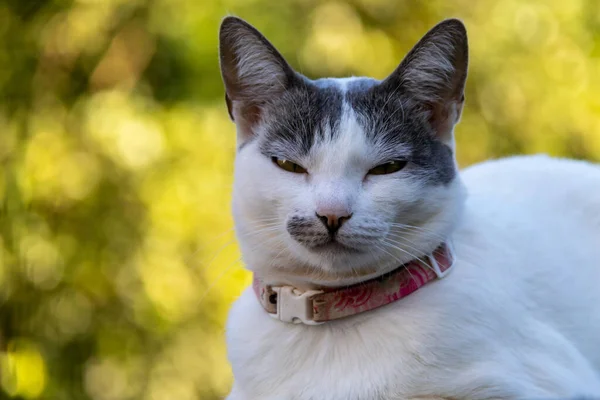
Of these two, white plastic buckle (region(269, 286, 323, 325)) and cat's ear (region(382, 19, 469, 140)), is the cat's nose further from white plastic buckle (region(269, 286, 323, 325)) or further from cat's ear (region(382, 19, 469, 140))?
cat's ear (region(382, 19, 469, 140))

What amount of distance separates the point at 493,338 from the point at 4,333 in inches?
88.5

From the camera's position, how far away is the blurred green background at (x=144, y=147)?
2.94 metres

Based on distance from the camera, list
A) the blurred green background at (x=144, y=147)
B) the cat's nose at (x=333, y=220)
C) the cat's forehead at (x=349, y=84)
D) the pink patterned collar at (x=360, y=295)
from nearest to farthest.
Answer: the cat's nose at (x=333, y=220) < the pink patterned collar at (x=360, y=295) < the cat's forehead at (x=349, y=84) < the blurred green background at (x=144, y=147)

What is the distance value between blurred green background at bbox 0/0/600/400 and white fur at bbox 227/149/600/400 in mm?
1412

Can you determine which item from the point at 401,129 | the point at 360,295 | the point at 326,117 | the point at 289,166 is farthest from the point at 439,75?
the point at 360,295

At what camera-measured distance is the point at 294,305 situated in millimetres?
1443

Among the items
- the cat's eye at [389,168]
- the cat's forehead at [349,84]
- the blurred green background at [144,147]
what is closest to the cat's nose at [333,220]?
the cat's eye at [389,168]

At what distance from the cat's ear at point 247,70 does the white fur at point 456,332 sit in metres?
0.12

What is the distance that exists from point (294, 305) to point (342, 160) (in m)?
0.30

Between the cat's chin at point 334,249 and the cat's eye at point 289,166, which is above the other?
the cat's eye at point 289,166

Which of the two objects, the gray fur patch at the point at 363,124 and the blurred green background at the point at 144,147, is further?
the blurred green background at the point at 144,147

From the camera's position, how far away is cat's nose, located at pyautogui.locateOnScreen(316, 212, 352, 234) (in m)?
1.30

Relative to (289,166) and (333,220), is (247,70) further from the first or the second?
(333,220)

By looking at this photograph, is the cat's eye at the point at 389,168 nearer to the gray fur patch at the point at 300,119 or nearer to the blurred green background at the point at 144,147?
the gray fur patch at the point at 300,119
